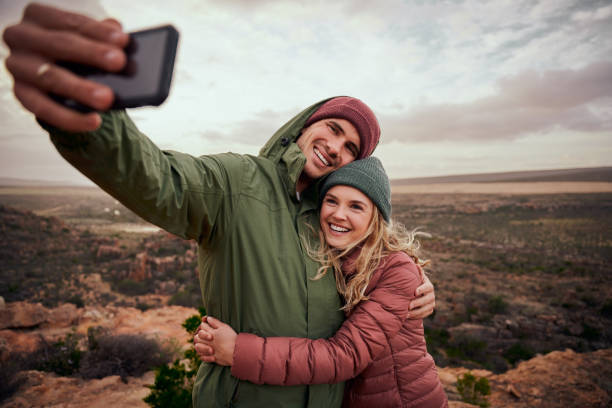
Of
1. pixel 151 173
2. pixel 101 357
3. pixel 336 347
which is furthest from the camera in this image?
pixel 101 357

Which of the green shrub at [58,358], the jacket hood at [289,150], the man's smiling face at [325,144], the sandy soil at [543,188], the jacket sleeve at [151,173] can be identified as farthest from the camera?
Result: the sandy soil at [543,188]

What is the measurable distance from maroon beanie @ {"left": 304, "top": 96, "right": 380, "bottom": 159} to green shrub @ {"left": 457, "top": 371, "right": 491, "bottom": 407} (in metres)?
5.57

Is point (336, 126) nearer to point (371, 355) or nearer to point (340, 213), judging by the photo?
point (340, 213)

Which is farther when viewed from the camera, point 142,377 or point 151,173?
point 142,377

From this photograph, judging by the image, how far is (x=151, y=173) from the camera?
1.02m

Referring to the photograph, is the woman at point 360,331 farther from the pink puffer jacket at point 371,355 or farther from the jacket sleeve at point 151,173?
the jacket sleeve at point 151,173

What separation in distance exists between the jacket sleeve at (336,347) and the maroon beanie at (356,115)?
0.98 meters

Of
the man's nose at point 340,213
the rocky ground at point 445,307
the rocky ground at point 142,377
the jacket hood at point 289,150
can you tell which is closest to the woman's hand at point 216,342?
the jacket hood at point 289,150

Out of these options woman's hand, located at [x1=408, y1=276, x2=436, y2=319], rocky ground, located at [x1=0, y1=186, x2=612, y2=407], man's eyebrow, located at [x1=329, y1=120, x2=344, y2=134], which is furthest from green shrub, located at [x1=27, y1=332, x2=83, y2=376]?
man's eyebrow, located at [x1=329, y1=120, x2=344, y2=134]

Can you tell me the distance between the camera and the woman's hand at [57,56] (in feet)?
2.03

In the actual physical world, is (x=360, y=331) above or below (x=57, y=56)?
below

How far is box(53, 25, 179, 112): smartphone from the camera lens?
653 millimetres

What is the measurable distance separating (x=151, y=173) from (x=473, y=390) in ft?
22.4

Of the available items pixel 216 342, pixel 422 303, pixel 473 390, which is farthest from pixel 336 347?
pixel 473 390
